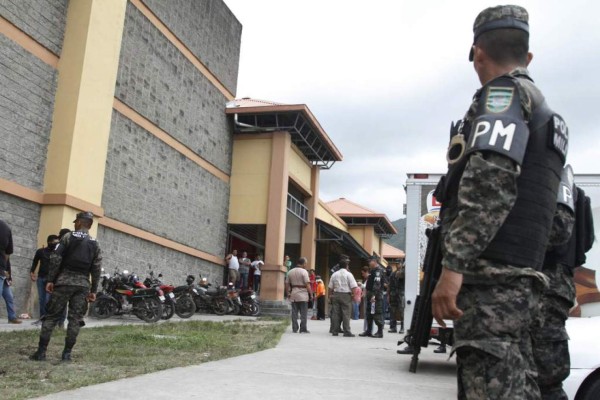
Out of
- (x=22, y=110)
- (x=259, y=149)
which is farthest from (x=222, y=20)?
(x=22, y=110)

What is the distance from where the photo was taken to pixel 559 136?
258 cm

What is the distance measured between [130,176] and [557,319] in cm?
1391

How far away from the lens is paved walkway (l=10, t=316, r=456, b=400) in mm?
4965

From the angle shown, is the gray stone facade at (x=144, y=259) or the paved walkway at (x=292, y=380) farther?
the gray stone facade at (x=144, y=259)

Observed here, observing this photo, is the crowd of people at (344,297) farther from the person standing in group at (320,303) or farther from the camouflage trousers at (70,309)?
the camouflage trousers at (70,309)

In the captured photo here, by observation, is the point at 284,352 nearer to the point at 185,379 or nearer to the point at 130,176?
the point at 185,379

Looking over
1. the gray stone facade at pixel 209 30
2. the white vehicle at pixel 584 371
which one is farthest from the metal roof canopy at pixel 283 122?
the white vehicle at pixel 584 371

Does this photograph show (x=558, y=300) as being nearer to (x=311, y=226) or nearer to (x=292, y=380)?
(x=292, y=380)

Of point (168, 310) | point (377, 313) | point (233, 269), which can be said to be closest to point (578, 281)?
point (377, 313)

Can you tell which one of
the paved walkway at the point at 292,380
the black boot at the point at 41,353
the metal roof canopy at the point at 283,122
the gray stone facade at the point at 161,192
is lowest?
the paved walkway at the point at 292,380

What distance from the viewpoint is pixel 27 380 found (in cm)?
525

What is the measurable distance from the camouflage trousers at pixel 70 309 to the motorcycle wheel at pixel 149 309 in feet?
20.6

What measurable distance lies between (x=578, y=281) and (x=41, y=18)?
1139 centimetres

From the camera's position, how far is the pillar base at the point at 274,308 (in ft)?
65.7
